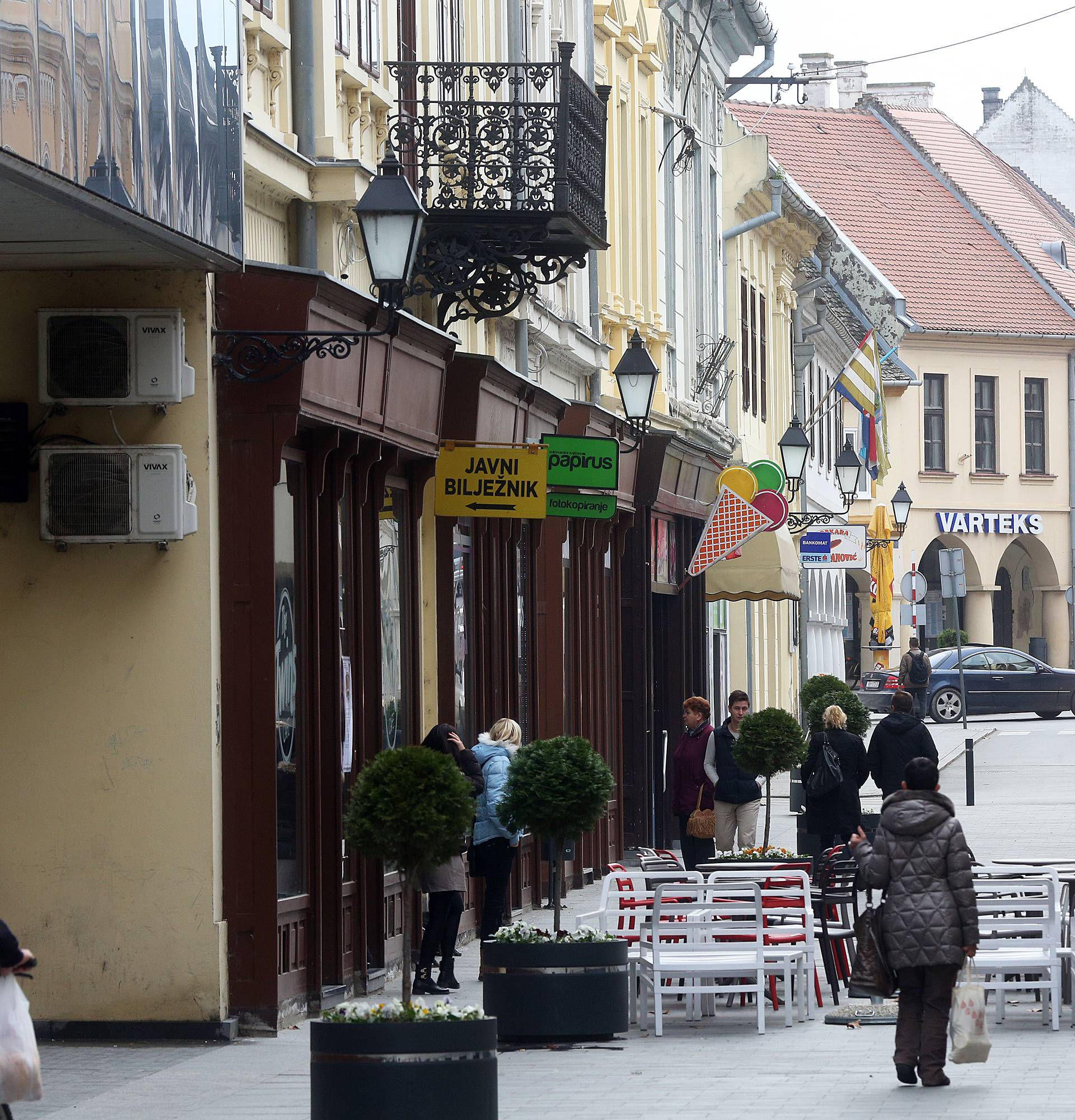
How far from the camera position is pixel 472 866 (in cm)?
1509

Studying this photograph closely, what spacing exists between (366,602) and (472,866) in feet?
5.68

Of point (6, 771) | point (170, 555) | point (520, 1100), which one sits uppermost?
point (170, 555)

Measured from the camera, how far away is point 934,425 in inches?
2608

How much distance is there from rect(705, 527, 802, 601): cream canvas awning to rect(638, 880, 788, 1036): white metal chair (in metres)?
11.8

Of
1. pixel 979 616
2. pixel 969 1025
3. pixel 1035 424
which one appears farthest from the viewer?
pixel 1035 424

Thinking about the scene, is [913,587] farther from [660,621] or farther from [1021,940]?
[1021,940]

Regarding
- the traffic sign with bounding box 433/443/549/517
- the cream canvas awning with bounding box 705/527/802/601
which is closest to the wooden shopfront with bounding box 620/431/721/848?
the cream canvas awning with bounding box 705/527/802/601

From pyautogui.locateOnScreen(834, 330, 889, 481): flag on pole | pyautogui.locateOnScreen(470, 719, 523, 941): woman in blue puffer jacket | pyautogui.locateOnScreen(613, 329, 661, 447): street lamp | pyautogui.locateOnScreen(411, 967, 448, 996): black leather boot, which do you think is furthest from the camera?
pyautogui.locateOnScreen(834, 330, 889, 481): flag on pole

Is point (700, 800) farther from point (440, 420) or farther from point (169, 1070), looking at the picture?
point (169, 1070)

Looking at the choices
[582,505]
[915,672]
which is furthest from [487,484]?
[915,672]

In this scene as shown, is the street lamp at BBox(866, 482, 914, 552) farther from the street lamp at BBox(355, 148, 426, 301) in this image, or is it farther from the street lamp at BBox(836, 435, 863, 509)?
the street lamp at BBox(355, 148, 426, 301)

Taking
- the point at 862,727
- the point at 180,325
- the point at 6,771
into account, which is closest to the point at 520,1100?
the point at 6,771

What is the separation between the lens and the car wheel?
4800 cm

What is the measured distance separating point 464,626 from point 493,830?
2959 mm
